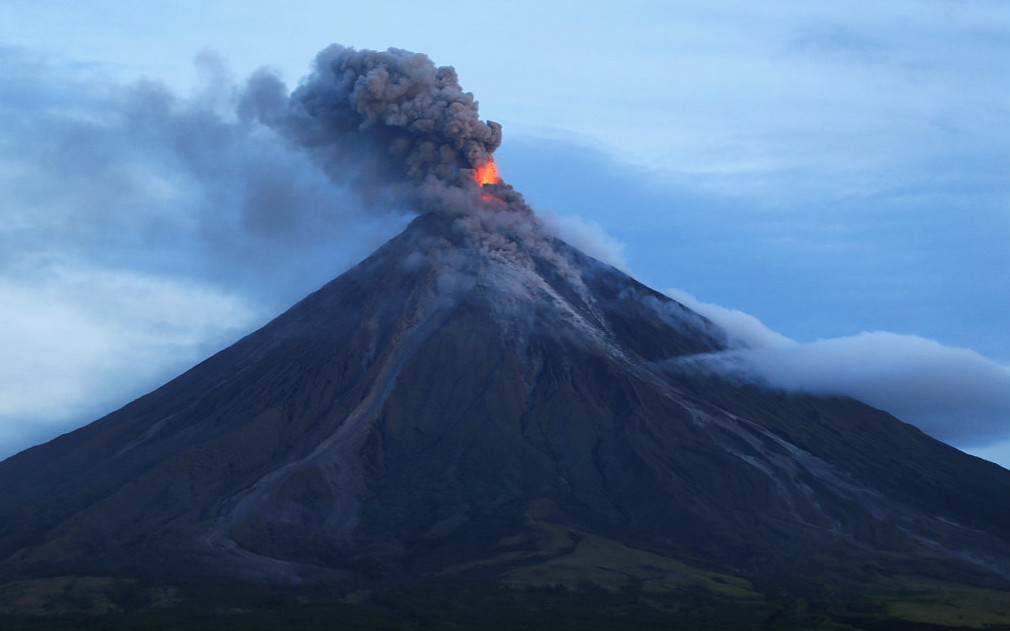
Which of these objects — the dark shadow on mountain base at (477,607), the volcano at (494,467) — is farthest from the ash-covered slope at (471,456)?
the dark shadow on mountain base at (477,607)

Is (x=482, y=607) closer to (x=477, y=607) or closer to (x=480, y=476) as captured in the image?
(x=477, y=607)

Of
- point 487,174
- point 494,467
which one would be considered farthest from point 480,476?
point 487,174

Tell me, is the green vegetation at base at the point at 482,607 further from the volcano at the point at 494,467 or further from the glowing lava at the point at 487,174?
the glowing lava at the point at 487,174

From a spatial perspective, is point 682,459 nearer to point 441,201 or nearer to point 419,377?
point 419,377

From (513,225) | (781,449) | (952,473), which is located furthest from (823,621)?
(513,225)

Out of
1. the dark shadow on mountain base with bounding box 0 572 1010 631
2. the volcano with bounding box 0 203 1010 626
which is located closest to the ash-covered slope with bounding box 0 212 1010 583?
the volcano with bounding box 0 203 1010 626

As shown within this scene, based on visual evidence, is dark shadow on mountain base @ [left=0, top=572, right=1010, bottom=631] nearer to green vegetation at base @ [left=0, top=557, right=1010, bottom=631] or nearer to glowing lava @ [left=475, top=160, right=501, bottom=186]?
green vegetation at base @ [left=0, top=557, right=1010, bottom=631]

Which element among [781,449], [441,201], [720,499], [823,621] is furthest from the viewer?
[441,201]
